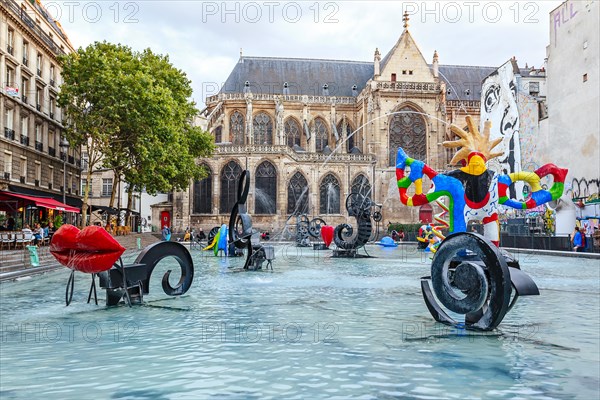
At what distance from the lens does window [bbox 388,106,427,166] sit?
53.4 metres

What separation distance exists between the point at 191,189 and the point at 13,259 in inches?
1267

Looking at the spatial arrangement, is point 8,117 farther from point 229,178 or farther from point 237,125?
point 237,125

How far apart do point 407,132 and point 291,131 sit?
37.5 ft

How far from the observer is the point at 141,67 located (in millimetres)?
30750

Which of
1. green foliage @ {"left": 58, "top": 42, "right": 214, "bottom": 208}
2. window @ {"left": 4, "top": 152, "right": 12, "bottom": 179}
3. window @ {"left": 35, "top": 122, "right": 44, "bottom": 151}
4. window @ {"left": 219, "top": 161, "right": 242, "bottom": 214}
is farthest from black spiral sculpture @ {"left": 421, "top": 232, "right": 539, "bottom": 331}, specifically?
window @ {"left": 219, "top": 161, "right": 242, "bottom": 214}

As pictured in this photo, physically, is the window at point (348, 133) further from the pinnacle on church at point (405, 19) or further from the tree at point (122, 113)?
the tree at point (122, 113)

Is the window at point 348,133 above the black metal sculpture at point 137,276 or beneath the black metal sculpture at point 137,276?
above

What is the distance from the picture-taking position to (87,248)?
7.69 metres

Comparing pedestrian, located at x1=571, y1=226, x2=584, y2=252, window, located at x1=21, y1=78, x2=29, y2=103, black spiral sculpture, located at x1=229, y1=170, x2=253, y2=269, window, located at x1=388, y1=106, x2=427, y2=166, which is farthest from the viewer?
window, located at x1=388, y1=106, x2=427, y2=166

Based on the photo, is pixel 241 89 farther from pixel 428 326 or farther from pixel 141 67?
pixel 428 326

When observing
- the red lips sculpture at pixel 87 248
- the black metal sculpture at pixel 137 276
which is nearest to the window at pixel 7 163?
the black metal sculpture at pixel 137 276

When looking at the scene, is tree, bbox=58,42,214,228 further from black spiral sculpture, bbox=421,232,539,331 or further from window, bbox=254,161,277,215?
black spiral sculpture, bbox=421,232,539,331

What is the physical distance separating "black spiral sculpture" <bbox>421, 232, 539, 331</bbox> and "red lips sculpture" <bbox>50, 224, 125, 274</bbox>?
4.30 metres

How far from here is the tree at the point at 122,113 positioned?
95.0ft
